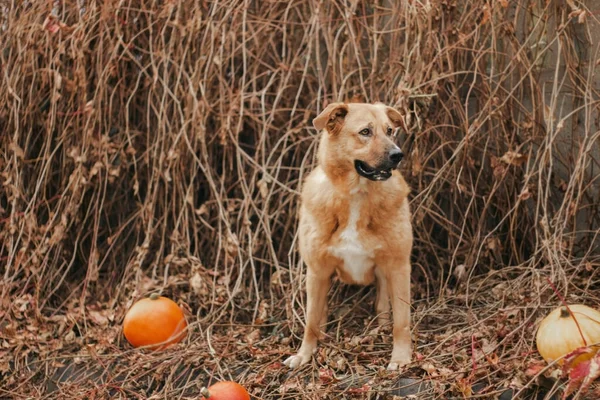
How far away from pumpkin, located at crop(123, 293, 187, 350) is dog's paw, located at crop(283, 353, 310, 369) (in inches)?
29.2

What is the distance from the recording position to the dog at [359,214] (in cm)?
321

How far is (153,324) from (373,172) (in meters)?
1.49

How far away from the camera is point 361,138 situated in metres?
3.17

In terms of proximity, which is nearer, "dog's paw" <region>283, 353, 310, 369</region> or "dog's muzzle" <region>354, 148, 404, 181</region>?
"dog's muzzle" <region>354, 148, 404, 181</region>

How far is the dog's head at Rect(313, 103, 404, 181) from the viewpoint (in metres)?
3.08

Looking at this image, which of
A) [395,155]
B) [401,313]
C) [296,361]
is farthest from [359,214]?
[296,361]

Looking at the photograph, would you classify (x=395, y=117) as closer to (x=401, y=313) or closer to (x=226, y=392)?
(x=401, y=313)

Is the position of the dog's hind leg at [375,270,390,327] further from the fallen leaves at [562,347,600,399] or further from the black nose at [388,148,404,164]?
the fallen leaves at [562,347,600,399]

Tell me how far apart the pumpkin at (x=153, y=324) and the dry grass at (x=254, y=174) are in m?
0.09

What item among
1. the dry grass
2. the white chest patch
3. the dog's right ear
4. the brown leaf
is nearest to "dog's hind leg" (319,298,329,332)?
the dry grass

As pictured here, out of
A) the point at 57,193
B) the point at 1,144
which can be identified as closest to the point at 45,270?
the point at 57,193

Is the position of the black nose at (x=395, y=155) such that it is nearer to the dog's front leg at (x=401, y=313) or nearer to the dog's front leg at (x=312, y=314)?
the dog's front leg at (x=401, y=313)

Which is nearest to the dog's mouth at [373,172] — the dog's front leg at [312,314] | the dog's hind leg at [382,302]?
the dog's front leg at [312,314]

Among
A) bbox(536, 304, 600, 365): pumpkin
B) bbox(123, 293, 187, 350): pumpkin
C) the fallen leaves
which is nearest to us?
the fallen leaves
